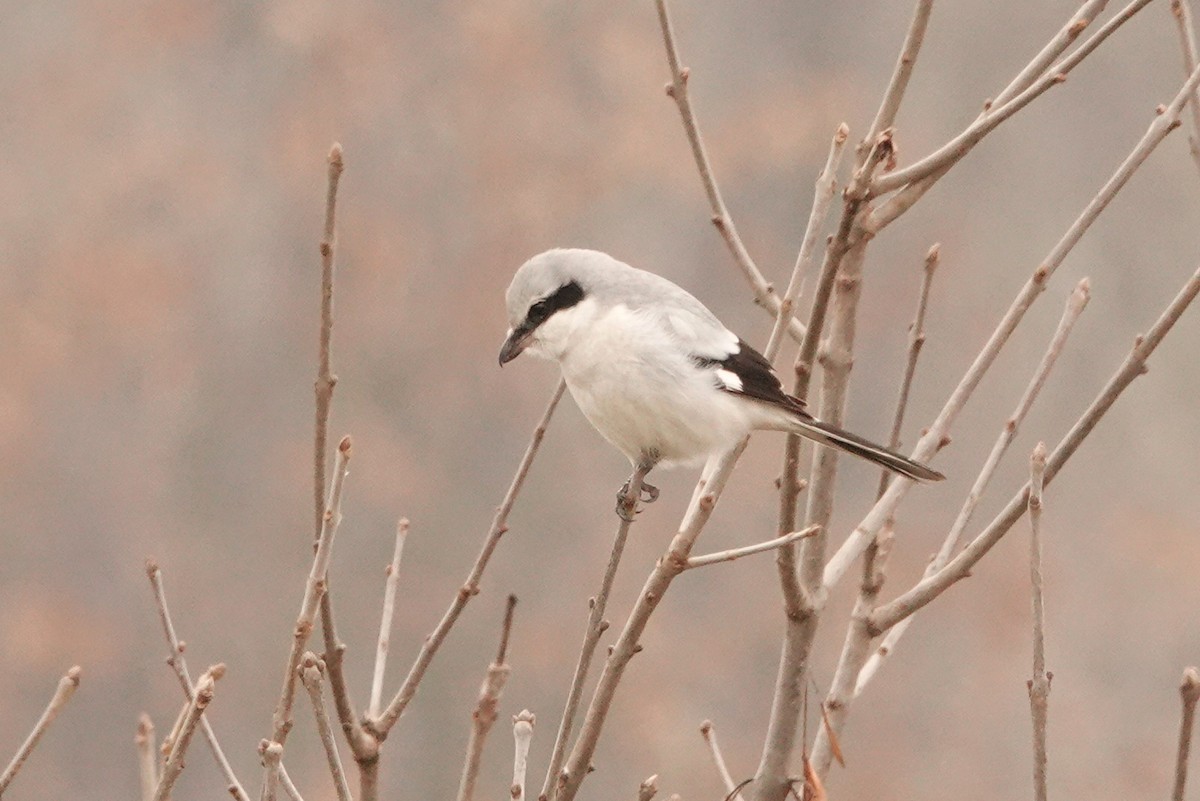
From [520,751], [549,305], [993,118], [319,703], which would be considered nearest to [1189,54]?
[993,118]

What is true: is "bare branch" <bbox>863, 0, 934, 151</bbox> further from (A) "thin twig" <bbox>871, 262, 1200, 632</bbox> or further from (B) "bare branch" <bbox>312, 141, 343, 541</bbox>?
(B) "bare branch" <bbox>312, 141, 343, 541</bbox>

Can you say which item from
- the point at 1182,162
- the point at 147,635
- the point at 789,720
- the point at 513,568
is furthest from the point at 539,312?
the point at 1182,162

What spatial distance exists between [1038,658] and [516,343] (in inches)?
35.6

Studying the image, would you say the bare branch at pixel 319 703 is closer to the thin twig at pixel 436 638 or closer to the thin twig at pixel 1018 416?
the thin twig at pixel 436 638

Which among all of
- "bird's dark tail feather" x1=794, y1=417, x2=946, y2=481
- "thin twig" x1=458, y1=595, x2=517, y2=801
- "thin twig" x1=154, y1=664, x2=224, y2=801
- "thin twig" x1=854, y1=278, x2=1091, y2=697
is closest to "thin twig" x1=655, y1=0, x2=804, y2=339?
"bird's dark tail feather" x1=794, y1=417, x2=946, y2=481

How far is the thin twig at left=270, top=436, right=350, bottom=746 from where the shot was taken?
969 millimetres

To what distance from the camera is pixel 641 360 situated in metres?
1.66

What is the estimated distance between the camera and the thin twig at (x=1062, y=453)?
3.73 ft

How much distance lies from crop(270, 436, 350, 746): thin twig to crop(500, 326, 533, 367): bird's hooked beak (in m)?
0.64

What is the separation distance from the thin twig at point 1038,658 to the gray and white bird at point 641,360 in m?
0.64

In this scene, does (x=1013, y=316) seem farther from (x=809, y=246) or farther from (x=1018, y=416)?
(x=809, y=246)

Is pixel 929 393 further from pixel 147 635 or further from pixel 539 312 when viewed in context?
pixel 539 312

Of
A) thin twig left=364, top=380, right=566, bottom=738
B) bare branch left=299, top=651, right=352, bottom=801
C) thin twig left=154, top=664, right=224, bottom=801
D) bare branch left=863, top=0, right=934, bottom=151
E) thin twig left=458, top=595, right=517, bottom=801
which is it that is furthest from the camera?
bare branch left=863, top=0, right=934, bottom=151

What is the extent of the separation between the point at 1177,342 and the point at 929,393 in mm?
857
